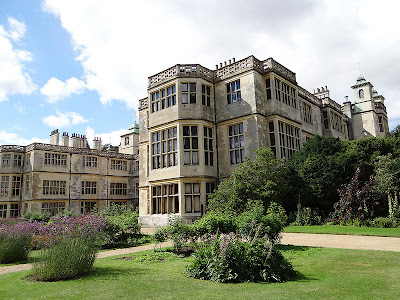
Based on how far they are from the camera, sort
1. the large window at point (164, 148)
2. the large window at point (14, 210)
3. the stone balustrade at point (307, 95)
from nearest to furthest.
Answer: the large window at point (164, 148) → the stone balustrade at point (307, 95) → the large window at point (14, 210)

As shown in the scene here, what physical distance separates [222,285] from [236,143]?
15648 millimetres

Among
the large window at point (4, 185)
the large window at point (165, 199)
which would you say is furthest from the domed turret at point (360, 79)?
the large window at point (4, 185)

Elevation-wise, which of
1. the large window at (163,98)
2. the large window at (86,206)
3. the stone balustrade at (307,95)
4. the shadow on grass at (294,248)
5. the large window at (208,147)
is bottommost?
the shadow on grass at (294,248)

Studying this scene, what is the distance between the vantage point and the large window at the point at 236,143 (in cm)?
2103

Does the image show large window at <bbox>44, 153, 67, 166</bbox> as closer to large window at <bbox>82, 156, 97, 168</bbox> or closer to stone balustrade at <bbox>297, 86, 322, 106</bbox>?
large window at <bbox>82, 156, 97, 168</bbox>

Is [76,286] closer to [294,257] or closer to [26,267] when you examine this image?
[26,267]

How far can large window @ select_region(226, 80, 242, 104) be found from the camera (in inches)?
852

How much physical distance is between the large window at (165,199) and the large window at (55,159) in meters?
17.7

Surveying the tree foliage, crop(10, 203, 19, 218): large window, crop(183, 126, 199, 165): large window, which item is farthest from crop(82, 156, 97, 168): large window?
the tree foliage

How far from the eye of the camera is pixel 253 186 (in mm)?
15984

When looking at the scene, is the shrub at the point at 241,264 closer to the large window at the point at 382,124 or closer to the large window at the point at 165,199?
the large window at the point at 165,199

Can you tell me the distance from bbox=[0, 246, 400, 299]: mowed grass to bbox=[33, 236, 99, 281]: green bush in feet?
1.16

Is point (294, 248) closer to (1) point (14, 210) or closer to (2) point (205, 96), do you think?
(2) point (205, 96)

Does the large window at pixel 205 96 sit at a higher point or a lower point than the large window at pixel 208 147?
higher
